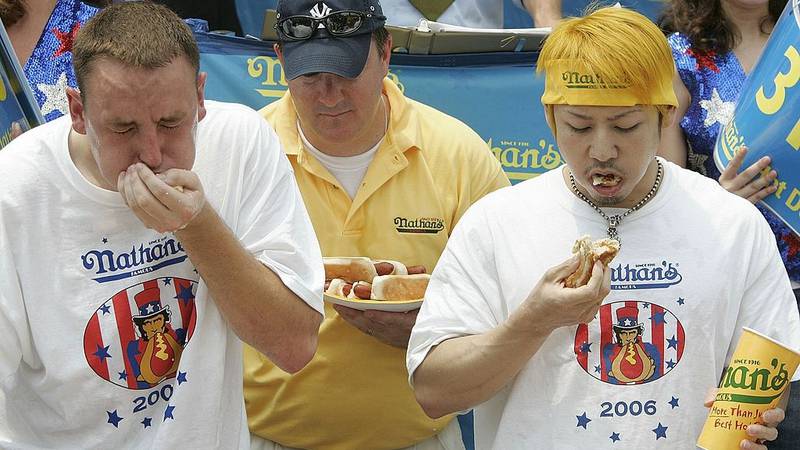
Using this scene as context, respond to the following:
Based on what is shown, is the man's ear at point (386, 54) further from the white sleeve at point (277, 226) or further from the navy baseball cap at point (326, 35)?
the white sleeve at point (277, 226)

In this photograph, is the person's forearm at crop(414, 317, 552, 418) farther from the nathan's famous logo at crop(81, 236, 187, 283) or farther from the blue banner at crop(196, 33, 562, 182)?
the blue banner at crop(196, 33, 562, 182)

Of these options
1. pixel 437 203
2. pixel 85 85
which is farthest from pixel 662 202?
pixel 85 85

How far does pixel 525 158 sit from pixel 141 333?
2.20 metres

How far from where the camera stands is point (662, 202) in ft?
10.6

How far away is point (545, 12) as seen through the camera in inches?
212

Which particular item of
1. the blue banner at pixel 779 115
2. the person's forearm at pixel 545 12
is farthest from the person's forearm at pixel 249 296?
the person's forearm at pixel 545 12

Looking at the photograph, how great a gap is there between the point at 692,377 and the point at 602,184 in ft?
1.71

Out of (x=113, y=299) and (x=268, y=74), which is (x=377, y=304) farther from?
(x=268, y=74)

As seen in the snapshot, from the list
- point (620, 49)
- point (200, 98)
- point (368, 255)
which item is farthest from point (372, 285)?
point (620, 49)

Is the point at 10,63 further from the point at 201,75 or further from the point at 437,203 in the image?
the point at 437,203

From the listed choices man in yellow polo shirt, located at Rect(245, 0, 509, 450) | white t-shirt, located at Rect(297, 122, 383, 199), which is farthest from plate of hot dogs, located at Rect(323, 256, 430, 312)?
white t-shirt, located at Rect(297, 122, 383, 199)

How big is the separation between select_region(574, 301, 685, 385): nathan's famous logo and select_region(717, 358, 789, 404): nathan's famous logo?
7.0 inches

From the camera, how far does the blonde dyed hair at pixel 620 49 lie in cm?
311

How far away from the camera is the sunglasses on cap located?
158 inches
